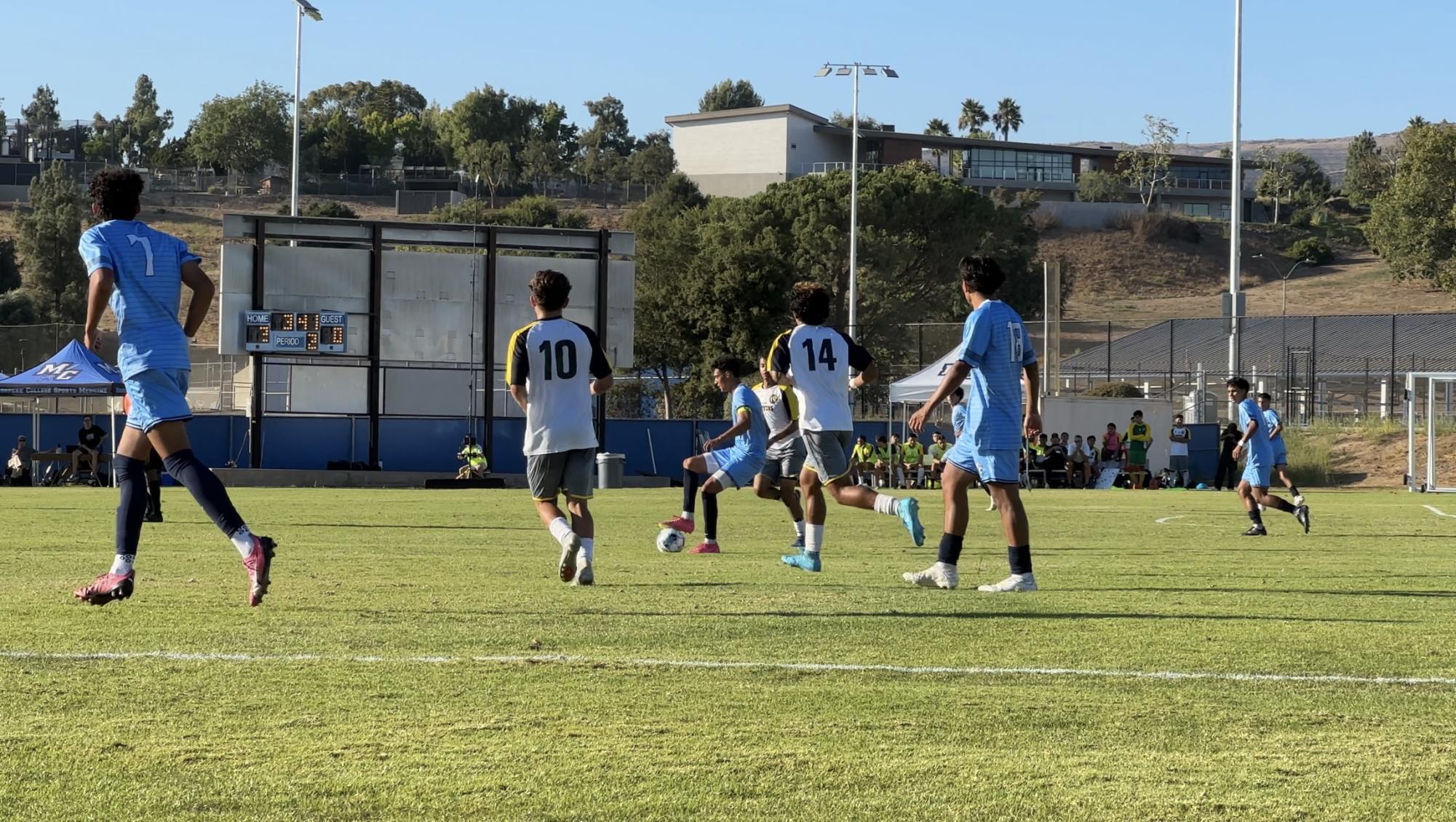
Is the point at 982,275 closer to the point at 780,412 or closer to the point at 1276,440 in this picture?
the point at 780,412

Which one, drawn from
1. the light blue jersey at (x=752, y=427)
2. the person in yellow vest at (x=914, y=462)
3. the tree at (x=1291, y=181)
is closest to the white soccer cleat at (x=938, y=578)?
the light blue jersey at (x=752, y=427)

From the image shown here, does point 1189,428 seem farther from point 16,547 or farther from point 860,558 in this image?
point 16,547

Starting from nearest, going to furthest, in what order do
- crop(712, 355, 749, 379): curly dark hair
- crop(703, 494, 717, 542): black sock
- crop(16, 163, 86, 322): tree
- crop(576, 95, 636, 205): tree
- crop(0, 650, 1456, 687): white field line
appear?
1. crop(0, 650, 1456, 687): white field line
2. crop(703, 494, 717, 542): black sock
3. crop(712, 355, 749, 379): curly dark hair
4. crop(16, 163, 86, 322): tree
5. crop(576, 95, 636, 205): tree

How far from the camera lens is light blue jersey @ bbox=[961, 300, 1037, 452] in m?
9.41

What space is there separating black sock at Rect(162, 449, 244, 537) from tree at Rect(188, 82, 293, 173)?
412 ft

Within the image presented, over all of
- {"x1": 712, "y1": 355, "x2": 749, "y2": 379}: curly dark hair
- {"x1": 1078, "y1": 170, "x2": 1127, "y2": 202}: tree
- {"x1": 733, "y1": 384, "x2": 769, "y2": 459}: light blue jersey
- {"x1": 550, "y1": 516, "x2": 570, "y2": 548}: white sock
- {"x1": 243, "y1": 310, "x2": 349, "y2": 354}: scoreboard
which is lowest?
{"x1": 550, "y1": 516, "x2": 570, "y2": 548}: white sock

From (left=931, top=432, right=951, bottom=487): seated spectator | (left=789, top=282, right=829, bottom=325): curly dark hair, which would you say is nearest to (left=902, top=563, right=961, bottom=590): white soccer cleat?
(left=789, top=282, right=829, bottom=325): curly dark hair

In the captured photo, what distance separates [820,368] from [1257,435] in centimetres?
854

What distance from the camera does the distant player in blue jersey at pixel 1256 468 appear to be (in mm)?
17688

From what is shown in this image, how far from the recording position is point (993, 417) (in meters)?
9.52

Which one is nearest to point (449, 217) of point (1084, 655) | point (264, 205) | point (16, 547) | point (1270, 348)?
point (264, 205)

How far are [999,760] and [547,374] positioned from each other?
5168 mm

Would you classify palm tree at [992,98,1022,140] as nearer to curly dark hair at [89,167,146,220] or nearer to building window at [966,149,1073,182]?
building window at [966,149,1073,182]

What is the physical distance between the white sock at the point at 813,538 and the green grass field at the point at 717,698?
1.04ft
